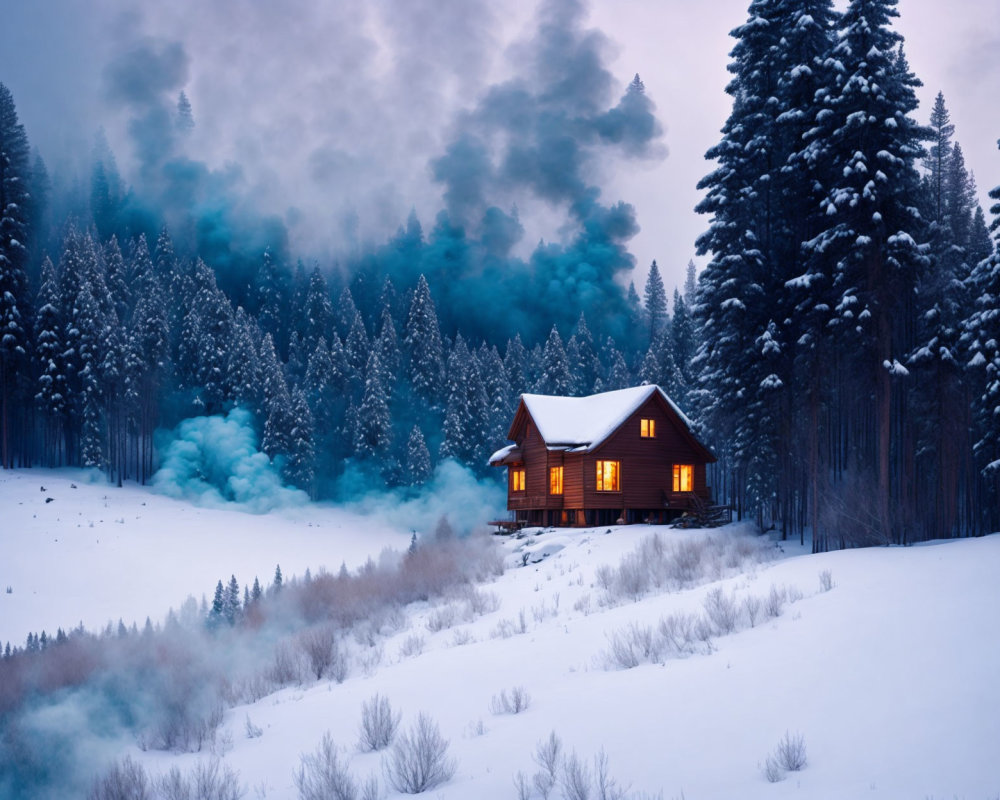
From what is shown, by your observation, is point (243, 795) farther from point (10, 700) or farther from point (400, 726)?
point (10, 700)

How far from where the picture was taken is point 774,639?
9.89 meters

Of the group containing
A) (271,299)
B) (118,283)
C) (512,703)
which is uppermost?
(271,299)

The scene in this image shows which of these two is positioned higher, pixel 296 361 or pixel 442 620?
pixel 296 361

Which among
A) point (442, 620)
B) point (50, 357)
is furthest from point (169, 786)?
point (50, 357)

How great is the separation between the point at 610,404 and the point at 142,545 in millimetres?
26237

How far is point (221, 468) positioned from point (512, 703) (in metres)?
57.4

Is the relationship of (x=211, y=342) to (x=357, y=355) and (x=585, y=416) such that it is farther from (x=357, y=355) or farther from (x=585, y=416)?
(x=585, y=416)

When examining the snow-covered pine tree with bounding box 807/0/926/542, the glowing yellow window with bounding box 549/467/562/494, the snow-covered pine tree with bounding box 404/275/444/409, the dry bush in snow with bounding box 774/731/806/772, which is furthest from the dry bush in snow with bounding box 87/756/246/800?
the snow-covered pine tree with bounding box 404/275/444/409

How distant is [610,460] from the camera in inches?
1518

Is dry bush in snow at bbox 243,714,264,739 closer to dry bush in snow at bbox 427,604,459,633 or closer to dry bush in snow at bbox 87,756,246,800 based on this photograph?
dry bush in snow at bbox 87,756,246,800

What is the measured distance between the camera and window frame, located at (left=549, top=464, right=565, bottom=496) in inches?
1574

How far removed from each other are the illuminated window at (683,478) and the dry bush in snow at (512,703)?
3227 centimetres

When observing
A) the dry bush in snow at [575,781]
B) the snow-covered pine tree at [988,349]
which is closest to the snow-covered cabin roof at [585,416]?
the snow-covered pine tree at [988,349]

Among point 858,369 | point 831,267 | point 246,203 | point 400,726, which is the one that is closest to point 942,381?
point 858,369
